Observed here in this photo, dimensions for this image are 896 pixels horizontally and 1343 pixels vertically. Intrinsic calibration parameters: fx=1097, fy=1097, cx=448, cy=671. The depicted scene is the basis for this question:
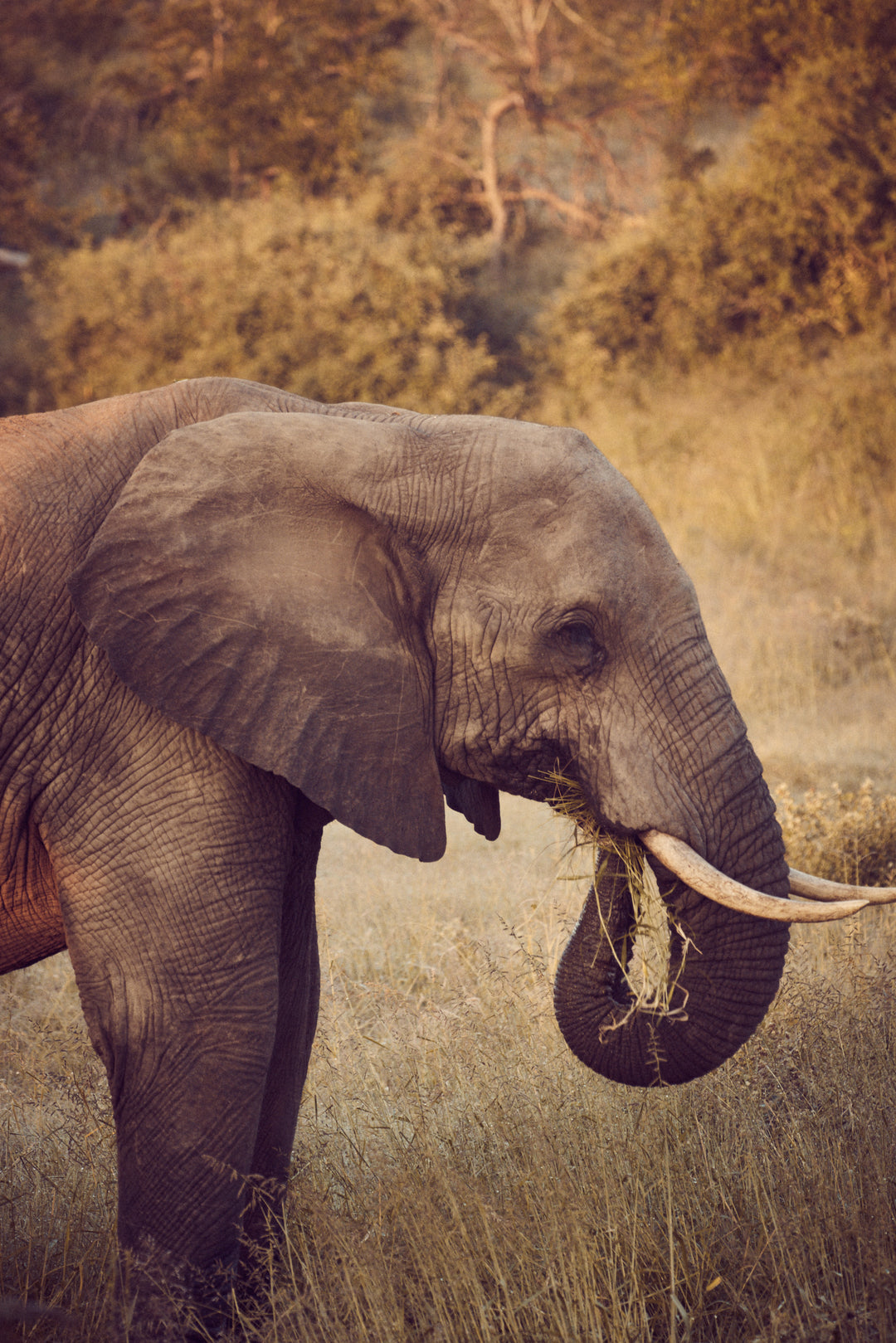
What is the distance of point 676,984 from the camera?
2928 millimetres

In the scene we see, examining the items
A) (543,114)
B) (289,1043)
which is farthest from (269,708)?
(543,114)

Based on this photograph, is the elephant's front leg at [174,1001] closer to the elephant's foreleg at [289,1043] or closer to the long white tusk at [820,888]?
the elephant's foreleg at [289,1043]

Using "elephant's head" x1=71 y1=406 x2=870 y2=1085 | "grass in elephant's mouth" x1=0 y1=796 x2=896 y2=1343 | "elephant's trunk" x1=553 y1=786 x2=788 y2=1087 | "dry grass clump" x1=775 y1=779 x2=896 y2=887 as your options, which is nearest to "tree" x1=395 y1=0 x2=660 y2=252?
"dry grass clump" x1=775 y1=779 x2=896 y2=887

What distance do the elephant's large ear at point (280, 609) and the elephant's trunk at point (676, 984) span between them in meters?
0.62

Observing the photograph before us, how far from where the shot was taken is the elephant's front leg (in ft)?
8.72

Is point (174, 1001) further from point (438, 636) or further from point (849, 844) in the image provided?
point (849, 844)

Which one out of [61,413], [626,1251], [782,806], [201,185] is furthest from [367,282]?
[626,1251]

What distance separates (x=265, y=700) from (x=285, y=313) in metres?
16.6

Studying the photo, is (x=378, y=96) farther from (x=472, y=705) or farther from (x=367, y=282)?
(x=472, y=705)

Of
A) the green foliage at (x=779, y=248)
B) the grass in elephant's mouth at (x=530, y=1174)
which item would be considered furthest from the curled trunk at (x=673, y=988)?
the green foliage at (x=779, y=248)

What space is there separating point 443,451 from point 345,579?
17.9 inches

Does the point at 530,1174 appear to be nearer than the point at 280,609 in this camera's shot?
No

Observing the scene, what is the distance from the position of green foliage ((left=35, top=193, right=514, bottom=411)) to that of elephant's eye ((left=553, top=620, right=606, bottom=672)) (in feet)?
49.0

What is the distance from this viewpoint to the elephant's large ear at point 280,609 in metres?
2.68
